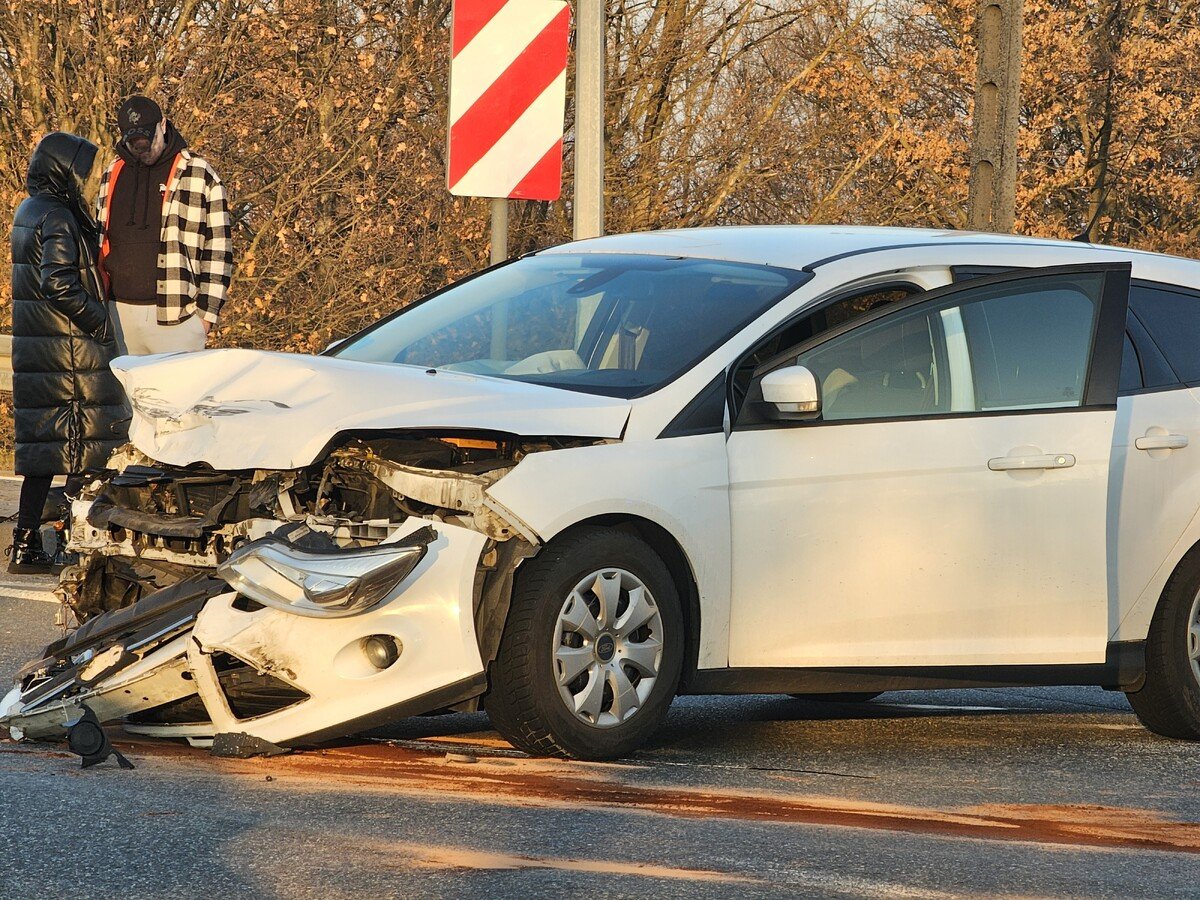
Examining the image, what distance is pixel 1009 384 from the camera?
645 cm

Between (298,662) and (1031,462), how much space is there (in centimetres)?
250

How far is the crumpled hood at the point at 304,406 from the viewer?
17.8ft

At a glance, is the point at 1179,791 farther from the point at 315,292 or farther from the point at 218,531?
the point at 315,292

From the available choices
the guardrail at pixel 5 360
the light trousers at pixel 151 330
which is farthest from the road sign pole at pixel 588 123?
the guardrail at pixel 5 360

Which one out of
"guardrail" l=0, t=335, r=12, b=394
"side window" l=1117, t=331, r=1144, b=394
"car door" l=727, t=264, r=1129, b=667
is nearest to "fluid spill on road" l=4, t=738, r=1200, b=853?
"car door" l=727, t=264, r=1129, b=667

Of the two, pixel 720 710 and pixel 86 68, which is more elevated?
pixel 86 68

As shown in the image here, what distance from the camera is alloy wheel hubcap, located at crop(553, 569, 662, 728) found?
5488 mm

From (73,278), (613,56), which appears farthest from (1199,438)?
(613,56)

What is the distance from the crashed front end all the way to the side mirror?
0.73m

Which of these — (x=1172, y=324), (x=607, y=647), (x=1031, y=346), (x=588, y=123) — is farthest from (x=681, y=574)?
(x=588, y=123)

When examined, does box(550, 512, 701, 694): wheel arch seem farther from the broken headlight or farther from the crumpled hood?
the broken headlight

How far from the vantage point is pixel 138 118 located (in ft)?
30.0

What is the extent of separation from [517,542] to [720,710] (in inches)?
75.4

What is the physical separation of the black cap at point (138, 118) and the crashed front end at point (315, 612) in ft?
12.9
